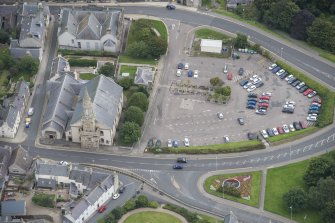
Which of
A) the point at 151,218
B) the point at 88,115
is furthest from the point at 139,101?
the point at 151,218

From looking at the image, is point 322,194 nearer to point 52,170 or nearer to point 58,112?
point 52,170

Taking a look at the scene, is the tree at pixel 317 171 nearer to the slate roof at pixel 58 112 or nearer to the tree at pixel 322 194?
the tree at pixel 322 194

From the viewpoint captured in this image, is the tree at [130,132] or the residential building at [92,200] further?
the tree at [130,132]

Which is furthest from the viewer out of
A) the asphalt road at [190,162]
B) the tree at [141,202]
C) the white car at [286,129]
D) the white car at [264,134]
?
the white car at [286,129]

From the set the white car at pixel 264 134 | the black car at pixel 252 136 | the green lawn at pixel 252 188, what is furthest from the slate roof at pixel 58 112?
the white car at pixel 264 134

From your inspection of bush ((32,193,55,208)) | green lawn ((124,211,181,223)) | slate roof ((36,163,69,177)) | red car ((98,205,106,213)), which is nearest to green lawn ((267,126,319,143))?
green lawn ((124,211,181,223))

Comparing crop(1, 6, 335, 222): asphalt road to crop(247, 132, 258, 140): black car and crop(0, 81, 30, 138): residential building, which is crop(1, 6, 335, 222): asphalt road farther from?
crop(247, 132, 258, 140): black car
